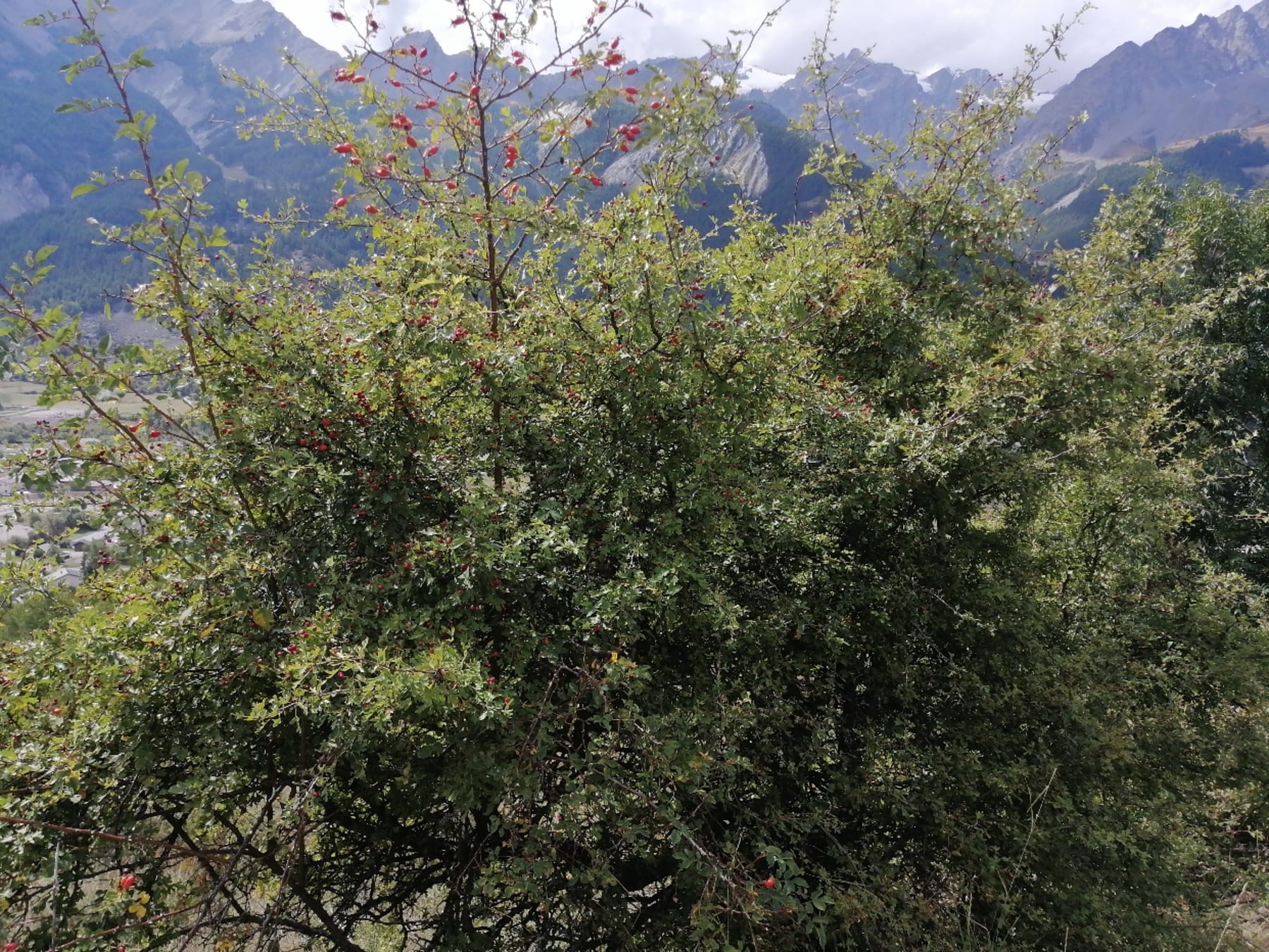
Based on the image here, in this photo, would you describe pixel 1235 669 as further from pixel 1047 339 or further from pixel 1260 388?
pixel 1260 388

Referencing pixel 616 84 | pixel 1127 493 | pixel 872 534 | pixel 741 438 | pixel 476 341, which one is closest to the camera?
Result: pixel 616 84

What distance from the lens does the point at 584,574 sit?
3783 millimetres

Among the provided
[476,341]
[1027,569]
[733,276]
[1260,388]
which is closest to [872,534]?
[1027,569]

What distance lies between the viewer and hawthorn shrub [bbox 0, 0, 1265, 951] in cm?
324

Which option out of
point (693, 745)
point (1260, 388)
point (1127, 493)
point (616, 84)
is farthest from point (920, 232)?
point (1260, 388)

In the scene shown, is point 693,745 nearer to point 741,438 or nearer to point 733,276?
point 741,438

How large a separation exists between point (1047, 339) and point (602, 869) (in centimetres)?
470

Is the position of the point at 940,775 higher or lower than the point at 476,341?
lower

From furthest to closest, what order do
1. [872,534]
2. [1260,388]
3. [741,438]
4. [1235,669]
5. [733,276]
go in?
[1260,388], [1235,669], [872,534], [733,276], [741,438]

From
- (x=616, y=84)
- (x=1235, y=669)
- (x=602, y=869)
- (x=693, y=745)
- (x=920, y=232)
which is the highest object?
(x=616, y=84)

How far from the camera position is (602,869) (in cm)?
336

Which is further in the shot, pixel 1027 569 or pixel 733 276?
pixel 1027 569

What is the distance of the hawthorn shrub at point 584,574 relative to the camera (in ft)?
10.6

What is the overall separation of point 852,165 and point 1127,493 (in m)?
4.47
